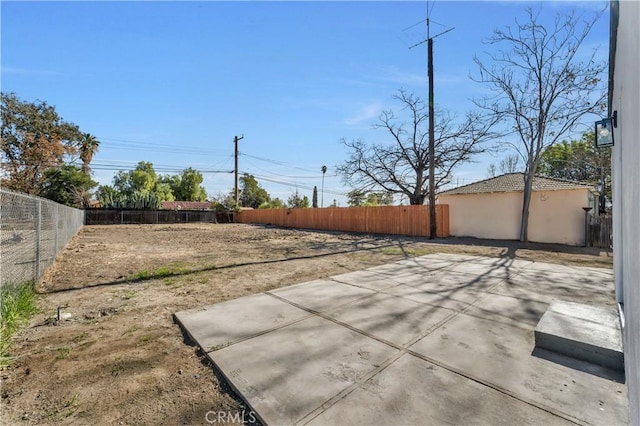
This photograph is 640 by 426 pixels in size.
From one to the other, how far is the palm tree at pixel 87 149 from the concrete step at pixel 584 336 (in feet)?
112

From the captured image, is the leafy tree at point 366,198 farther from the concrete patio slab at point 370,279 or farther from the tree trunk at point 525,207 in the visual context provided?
the concrete patio slab at point 370,279

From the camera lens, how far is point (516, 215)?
462 inches

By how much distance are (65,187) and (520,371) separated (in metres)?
33.1

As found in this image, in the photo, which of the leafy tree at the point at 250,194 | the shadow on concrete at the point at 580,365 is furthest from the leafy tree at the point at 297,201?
the shadow on concrete at the point at 580,365

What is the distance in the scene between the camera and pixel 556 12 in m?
9.72

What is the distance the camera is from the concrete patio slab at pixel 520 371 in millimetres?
1688

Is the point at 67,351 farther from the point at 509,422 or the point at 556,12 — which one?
the point at 556,12

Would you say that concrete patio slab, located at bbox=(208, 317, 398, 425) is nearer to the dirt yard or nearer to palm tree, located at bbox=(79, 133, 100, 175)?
the dirt yard

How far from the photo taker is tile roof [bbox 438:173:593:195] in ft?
35.8

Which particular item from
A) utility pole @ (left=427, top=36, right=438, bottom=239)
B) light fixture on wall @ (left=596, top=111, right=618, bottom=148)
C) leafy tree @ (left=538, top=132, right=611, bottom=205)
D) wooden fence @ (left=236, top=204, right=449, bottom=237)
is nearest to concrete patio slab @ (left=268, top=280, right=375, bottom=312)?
light fixture on wall @ (left=596, top=111, right=618, bottom=148)

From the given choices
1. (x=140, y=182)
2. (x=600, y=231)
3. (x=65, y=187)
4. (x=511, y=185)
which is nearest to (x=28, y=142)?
(x=65, y=187)

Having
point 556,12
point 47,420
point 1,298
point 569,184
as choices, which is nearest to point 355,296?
point 47,420

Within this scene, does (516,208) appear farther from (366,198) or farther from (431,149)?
(366,198)

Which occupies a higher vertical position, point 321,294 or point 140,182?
point 140,182
